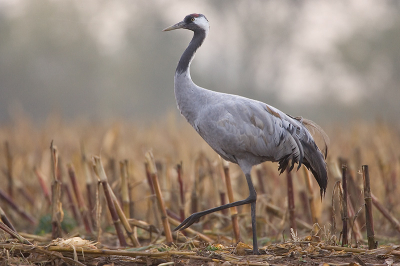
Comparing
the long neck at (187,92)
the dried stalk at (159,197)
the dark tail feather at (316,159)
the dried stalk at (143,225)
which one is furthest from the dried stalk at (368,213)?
the dried stalk at (143,225)

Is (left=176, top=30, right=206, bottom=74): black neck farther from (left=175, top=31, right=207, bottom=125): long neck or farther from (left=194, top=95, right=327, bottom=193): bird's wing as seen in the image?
(left=194, top=95, right=327, bottom=193): bird's wing

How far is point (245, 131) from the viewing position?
3748 mm

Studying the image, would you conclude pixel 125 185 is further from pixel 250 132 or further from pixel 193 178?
pixel 193 178

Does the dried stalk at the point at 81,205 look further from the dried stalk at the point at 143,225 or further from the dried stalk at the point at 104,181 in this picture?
the dried stalk at the point at 104,181

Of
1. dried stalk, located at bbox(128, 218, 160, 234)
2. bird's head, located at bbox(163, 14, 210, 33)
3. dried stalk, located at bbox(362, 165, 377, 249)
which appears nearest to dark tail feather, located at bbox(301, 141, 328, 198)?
dried stalk, located at bbox(362, 165, 377, 249)

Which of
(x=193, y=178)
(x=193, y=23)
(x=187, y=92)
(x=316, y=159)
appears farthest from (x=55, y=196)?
(x=193, y=178)

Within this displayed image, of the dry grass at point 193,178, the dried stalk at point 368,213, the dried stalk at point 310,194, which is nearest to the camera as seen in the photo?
the dried stalk at point 368,213

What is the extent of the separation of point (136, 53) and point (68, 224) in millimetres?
34196

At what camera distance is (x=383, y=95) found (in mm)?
24516

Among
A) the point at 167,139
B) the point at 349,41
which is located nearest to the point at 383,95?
the point at 349,41

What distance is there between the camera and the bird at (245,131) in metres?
3.75

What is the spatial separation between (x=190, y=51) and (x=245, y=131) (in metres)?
0.93

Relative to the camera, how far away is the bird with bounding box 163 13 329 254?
148 inches

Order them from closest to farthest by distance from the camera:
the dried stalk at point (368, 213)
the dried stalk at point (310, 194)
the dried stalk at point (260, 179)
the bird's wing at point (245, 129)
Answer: the dried stalk at point (368, 213)
the bird's wing at point (245, 129)
the dried stalk at point (310, 194)
the dried stalk at point (260, 179)
